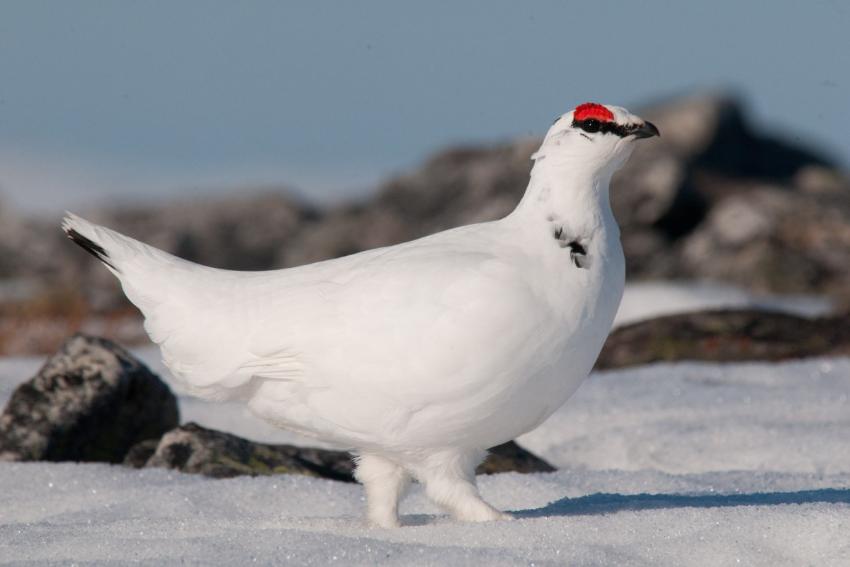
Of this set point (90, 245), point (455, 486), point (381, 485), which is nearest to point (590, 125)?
point (455, 486)

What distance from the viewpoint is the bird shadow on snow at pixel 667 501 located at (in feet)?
13.7

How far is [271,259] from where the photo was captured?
18.8 m

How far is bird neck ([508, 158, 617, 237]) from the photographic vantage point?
13.0 ft

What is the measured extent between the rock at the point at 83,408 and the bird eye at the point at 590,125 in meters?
2.80

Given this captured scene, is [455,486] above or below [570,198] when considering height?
below

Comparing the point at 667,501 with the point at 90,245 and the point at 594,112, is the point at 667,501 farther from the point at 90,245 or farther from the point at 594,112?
the point at 90,245

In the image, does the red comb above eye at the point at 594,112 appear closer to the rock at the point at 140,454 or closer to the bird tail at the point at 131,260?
the bird tail at the point at 131,260

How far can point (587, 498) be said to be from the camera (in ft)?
14.9

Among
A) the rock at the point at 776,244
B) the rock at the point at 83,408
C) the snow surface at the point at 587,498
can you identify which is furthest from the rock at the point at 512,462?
the rock at the point at 776,244

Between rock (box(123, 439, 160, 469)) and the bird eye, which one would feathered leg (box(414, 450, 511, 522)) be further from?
rock (box(123, 439, 160, 469))

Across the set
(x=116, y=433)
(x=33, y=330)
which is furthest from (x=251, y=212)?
(x=116, y=433)

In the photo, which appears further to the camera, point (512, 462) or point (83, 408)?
point (83, 408)

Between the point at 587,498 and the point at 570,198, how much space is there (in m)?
1.17

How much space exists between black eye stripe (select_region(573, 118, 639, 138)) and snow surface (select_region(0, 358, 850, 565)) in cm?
116
